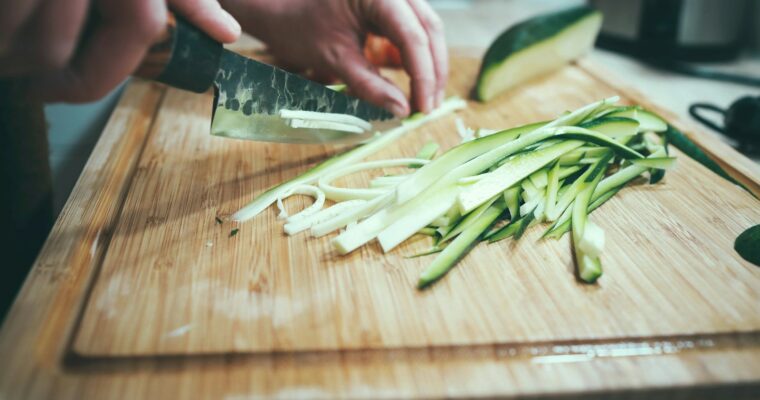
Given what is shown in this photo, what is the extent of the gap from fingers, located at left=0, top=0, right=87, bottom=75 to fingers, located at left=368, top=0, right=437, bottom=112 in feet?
3.14

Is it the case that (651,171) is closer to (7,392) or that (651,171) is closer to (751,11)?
(7,392)

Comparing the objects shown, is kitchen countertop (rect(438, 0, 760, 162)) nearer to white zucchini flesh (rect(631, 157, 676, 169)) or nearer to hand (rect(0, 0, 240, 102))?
white zucchini flesh (rect(631, 157, 676, 169))

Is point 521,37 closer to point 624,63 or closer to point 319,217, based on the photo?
point 624,63

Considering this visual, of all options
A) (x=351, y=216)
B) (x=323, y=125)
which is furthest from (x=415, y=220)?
(x=323, y=125)

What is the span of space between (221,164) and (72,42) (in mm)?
640

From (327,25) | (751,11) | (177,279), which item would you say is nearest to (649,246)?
(177,279)

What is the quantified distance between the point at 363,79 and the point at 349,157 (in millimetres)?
319

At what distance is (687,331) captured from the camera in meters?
1.04

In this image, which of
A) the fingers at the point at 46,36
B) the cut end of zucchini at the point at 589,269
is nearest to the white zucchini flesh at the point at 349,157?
the fingers at the point at 46,36

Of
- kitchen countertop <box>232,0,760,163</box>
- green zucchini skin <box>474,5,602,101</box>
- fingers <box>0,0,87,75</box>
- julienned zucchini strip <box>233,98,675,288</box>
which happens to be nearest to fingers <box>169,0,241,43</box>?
fingers <box>0,0,87,75</box>

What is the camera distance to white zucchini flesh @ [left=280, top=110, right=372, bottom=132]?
1.44m

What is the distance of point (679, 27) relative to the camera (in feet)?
8.06

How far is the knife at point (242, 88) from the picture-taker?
115cm

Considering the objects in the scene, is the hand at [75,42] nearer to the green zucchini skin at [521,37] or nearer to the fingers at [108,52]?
the fingers at [108,52]
